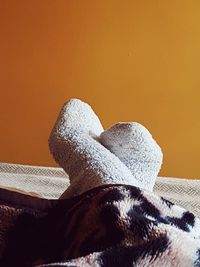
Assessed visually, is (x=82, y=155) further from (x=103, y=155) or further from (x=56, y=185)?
(x=56, y=185)

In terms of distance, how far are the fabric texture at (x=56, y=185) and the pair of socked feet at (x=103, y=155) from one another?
34 cm

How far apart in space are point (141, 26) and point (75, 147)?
1.13 meters

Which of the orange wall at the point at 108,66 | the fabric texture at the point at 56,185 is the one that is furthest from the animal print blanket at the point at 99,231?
the orange wall at the point at 108,66

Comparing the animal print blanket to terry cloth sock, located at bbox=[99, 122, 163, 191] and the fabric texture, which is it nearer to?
terry cloth sock, located at bbox=[99, 122, 163, 191]

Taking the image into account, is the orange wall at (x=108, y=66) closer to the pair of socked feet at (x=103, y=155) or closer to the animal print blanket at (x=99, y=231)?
the pair of socked feet at (x=103, y=155)

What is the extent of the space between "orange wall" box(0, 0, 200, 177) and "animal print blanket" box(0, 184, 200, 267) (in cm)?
127

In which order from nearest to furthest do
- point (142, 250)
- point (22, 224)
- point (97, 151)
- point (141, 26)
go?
point (142, 250), point (22, 224), point (97, 151), point (141, 26)

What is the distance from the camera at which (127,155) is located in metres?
0.68

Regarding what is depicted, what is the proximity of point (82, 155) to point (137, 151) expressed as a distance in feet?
0.26

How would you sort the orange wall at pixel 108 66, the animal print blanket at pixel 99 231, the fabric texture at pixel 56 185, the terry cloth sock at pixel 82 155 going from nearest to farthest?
the animal print blanket at pixel 99 231, the terry cloth sock at pixel 82 155, the fabric texture at pixel 56 185, the orange wall at pixel 108 66

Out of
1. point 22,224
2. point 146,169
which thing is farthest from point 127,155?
point 22,224

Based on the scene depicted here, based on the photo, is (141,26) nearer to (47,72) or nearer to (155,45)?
(155,45)

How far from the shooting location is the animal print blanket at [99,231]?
36cm

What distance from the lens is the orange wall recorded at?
5.64 feet
